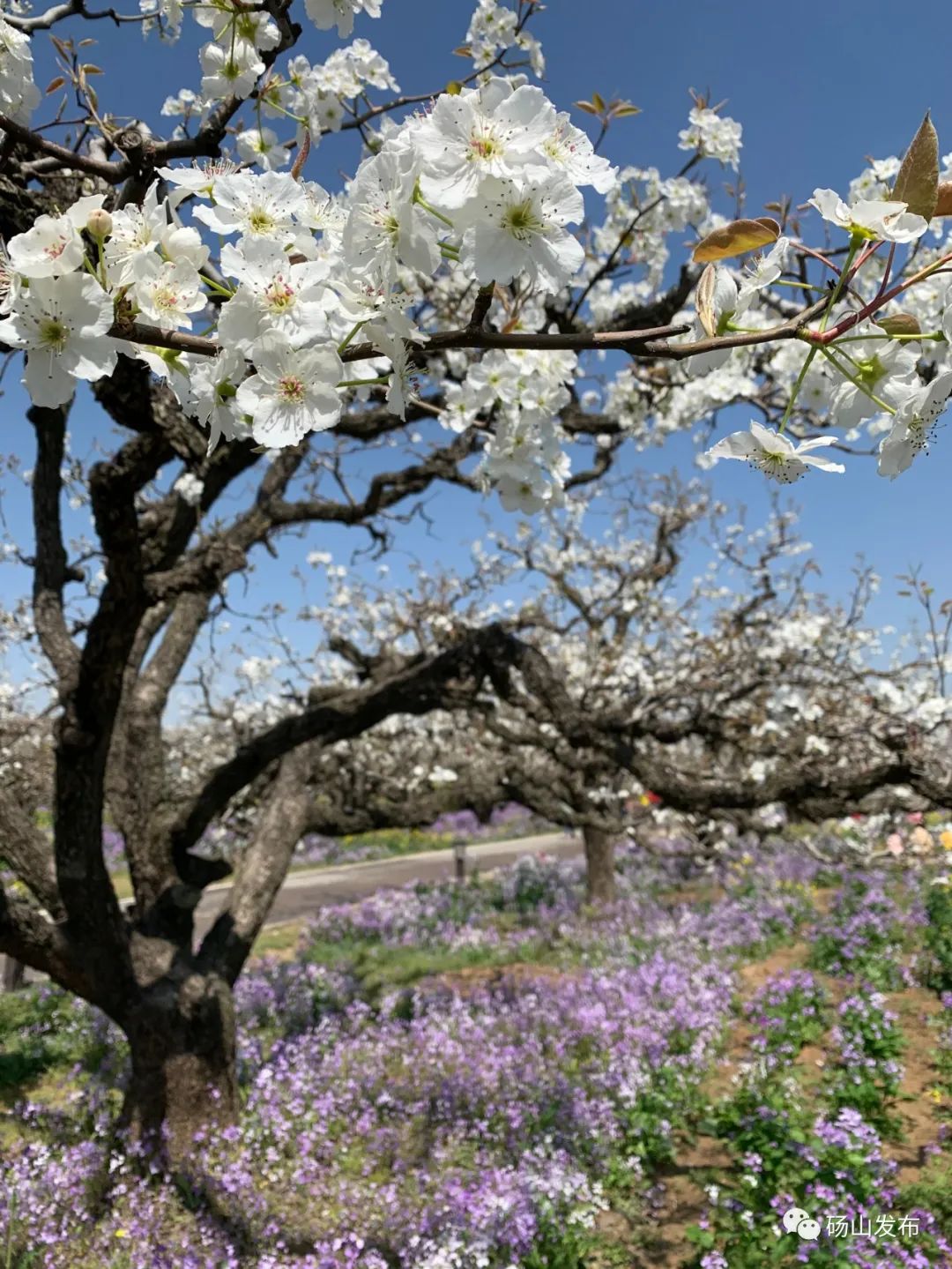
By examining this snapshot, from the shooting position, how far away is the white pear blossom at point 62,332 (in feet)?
3.00

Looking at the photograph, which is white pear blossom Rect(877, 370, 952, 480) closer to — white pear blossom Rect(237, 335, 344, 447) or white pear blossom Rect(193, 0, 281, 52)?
white pear blossom Rect(237, 335, 344, 447)

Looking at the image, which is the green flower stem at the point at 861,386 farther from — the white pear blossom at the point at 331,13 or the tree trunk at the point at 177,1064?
the tree trunk at the point at 177,1064

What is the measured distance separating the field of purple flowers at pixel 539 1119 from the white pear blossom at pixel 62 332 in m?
3.58

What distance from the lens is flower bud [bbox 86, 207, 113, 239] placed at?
90cm

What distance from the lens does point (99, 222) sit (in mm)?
907

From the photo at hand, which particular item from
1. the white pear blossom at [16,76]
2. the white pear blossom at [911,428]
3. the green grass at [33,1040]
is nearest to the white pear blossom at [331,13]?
the white pear blossom at [16,76]

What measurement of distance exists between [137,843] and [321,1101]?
1966 mm

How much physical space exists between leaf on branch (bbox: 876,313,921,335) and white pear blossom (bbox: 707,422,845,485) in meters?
0.20

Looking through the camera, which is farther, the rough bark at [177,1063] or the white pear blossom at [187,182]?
the rough bark at [177,1063]

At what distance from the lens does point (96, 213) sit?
35.6 inches

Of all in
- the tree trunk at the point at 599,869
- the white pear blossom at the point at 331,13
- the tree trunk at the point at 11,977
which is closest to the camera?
the white pear blossom at the point at 331,13

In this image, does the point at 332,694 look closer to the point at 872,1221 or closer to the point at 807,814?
the point at 807,814

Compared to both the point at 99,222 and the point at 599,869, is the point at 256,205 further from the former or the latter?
the point at 599,869

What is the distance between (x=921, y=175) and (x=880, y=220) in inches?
2.2
